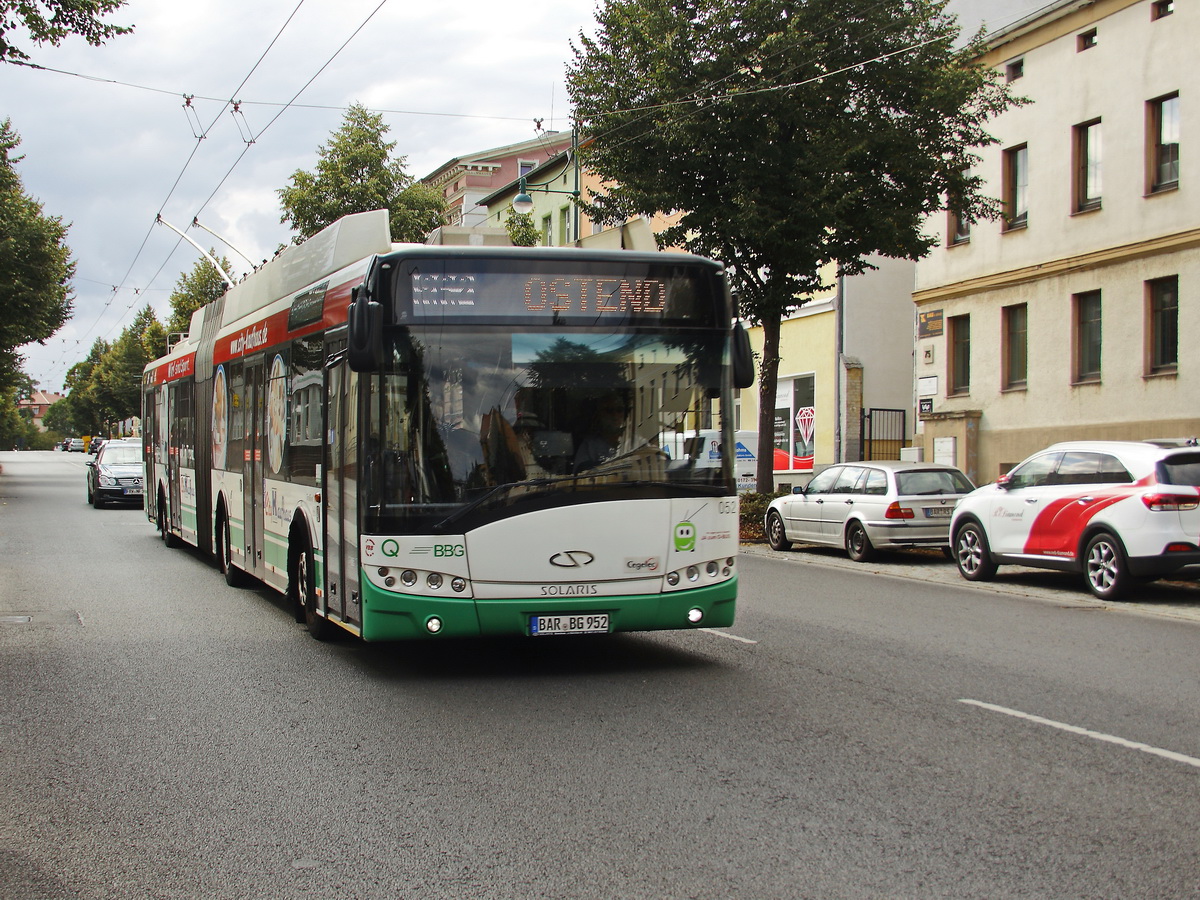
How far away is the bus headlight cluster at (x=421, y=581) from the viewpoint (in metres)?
8.07

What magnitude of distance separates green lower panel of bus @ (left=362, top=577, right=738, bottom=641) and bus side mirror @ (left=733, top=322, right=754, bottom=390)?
144cm

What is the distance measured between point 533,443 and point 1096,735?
145 inches

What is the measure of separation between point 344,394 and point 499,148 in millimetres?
67112

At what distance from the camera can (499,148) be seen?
7375cm

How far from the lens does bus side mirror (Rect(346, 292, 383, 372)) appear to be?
793 cm

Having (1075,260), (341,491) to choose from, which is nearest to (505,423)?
(341,491)

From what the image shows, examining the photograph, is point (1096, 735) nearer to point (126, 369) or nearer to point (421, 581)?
point (421, 581)

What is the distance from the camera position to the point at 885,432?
113 ft

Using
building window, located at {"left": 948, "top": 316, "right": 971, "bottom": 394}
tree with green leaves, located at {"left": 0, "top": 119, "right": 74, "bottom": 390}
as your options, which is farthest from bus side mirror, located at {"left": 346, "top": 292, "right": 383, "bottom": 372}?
tree with green leaves, located at {"left": 0, "top": 119, "right": 74, "bottom": 390}

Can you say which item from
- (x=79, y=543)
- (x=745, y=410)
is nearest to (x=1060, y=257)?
(x=745, y=410)

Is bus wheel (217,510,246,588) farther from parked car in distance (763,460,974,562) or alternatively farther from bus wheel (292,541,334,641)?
parked car in distance (763,460,974,562)

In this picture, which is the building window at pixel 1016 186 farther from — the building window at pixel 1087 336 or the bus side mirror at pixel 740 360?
the bus side mirror at pixel 740 360

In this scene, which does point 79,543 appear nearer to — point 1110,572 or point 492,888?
point 1110,572

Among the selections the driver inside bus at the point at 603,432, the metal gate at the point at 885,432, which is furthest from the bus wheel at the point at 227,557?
the metal gate at the point at 885,432
